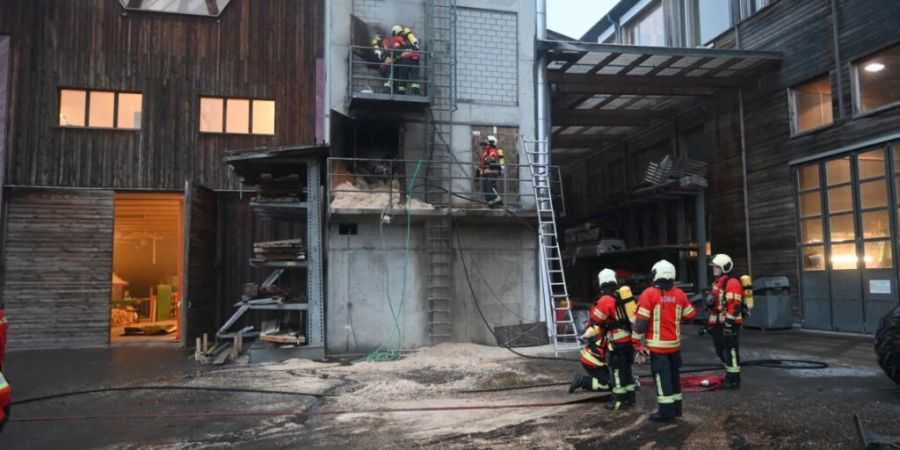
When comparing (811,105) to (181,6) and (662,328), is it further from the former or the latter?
(181,6)

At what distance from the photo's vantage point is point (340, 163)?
566 inches

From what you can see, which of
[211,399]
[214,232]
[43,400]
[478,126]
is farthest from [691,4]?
[43,400]

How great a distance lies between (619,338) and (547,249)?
666 centimetres

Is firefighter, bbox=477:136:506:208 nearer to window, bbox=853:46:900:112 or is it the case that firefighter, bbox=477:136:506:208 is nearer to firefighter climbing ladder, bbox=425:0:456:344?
firefighter climbing ladder, bbox=425:0:456:344

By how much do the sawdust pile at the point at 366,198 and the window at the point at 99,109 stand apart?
21.1 ft

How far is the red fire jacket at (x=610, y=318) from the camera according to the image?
7985 mm

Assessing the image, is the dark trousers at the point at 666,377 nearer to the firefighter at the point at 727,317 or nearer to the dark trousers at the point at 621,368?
the dark trousers at the point at 621,368

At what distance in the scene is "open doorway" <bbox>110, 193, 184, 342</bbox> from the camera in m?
17.9

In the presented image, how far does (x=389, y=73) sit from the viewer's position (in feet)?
46.5

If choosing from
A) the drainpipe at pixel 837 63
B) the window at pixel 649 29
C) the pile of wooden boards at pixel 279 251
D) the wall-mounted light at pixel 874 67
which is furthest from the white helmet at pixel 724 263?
the window at pixel 649 29

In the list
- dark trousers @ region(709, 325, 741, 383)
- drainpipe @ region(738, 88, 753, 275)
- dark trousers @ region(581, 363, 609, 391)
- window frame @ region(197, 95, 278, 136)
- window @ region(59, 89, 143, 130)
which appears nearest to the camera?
dark trousers @ region(581, 363, 609, 391)

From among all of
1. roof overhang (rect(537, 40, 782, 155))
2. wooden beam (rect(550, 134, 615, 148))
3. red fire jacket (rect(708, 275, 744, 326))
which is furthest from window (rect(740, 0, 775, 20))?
red fire jacket (rect(708, 275, 744, 326))

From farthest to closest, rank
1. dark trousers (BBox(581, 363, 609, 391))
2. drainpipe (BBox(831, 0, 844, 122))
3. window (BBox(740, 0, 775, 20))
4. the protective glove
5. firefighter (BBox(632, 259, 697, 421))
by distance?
1. window (BBox(740, 0, 775, 20))
2. drainpipe (BBox(831, 0, 844, 122))
3. the protective glove
4. dark trousers (BBox(581, 363, 609, 391))
5. firefighter (BBox(632, 259, 697, 421))

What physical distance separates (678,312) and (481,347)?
6.53 m
